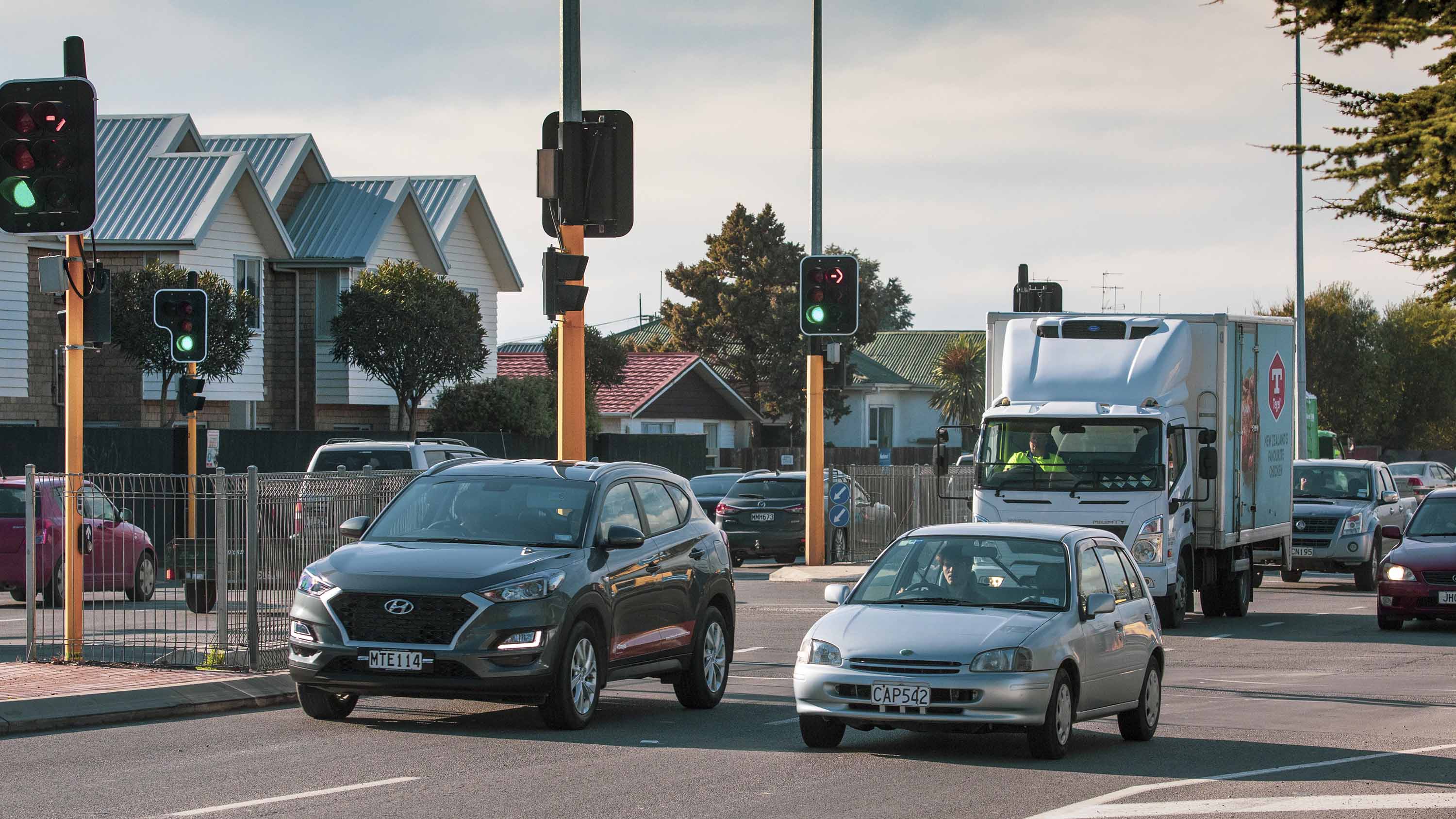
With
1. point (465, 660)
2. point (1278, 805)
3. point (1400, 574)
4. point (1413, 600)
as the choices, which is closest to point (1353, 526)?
point (1400, 574)

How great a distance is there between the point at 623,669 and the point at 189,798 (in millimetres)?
3881

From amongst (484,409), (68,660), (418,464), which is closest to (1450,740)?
(68,660)

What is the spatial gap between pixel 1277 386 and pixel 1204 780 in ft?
46.3

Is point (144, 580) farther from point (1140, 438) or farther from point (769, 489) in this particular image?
point (769, 489)

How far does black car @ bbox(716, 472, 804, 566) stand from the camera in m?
32.7

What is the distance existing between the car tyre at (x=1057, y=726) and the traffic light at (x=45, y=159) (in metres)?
8.04

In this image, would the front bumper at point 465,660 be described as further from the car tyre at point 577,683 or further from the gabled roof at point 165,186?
the gabled roof at point 165,186

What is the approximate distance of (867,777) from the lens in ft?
34.2

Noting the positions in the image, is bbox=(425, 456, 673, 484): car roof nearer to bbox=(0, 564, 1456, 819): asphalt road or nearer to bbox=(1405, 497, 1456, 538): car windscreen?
bbox=(0, 564, 1456, 819): asphalt road

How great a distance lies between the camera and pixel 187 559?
14680 mm

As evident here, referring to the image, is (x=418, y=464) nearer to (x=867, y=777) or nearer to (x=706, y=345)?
(x=867, y=777)

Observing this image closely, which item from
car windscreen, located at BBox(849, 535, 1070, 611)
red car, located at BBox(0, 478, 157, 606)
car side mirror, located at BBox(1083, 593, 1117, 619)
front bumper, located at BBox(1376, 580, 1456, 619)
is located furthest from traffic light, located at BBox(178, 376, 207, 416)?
car side mirror, located at BBox(1083, 593, 1117, 619)

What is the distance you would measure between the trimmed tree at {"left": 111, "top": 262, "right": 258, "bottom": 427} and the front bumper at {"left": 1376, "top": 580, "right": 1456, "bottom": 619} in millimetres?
23520

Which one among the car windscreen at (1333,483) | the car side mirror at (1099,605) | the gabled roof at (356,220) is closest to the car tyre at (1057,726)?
the car side mirror at (1099,605)
